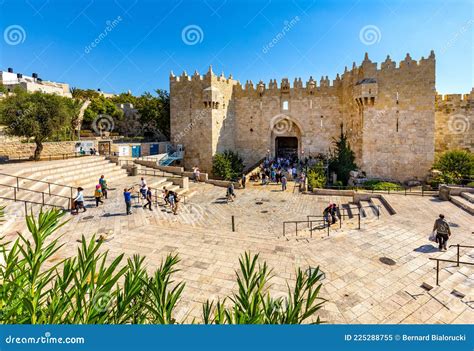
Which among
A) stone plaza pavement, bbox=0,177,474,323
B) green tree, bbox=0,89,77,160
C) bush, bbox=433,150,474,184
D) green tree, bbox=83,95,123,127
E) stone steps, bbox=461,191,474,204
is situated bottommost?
stone plaza pavement, bbox=0,177,474,323

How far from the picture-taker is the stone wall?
19.8 metres

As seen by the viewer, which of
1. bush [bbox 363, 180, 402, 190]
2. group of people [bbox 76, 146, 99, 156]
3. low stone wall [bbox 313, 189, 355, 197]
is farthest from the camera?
group of people [bbox 76, 146, 99, 156]

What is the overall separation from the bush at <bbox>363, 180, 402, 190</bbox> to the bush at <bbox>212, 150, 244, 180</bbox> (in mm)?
10766

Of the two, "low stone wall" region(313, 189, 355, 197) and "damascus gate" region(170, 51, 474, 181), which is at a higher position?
"damascus gate" region(170, 51, 474, 181)

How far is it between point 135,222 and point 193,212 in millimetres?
3505

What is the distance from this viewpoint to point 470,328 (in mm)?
2396

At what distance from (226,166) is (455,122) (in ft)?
60.9

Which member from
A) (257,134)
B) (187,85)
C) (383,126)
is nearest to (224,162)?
(257,134)

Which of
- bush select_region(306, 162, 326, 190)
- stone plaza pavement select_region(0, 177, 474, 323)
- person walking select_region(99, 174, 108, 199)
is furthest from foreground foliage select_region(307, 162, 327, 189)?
person walking select_region(99, 174, 108, 199)

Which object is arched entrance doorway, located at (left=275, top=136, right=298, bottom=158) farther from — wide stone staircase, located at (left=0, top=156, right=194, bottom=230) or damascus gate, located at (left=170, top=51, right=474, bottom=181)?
wide stone staircase, located at (left=0, top=156, right=194, bottom=230)

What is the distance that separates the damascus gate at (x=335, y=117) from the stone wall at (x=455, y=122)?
0.06 meters

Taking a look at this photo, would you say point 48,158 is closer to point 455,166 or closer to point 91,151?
point 91,151

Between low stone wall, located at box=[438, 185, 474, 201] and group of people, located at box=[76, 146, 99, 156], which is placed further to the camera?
group of people, located at box=[76, 146, 99, 156]

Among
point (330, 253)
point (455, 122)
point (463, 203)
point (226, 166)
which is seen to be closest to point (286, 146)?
point (226, 166)
